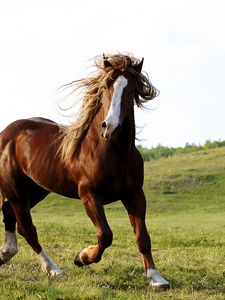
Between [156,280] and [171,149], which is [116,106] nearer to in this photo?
[156,280]

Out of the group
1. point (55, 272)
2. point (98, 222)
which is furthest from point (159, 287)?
point (55, 272)

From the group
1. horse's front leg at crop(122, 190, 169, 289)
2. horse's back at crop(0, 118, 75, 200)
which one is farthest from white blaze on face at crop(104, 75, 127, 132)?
horse's back at crop(0, 118, 75, 200)

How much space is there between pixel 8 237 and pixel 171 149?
284ft

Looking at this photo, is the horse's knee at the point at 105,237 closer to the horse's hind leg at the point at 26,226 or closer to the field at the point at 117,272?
the field at the point at 117,272

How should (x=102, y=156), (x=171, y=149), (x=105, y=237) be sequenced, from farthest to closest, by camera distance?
(x=171, y=149), (x=102, y=156), (x=105, y=237)

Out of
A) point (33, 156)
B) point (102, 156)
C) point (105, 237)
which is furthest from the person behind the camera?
point (33, 156)

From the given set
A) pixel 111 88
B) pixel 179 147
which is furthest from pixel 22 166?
pixel 179 147

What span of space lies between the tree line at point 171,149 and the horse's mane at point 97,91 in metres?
80.6

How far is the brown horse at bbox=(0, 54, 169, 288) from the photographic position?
7.61 meters

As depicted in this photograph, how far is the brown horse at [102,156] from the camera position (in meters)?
7.61

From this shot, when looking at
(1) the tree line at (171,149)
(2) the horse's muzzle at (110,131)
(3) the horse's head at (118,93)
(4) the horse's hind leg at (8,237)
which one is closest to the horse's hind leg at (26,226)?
(4) the horse's hind leg at (8,237)

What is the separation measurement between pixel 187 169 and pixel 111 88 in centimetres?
4781

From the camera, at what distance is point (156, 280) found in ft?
25.6

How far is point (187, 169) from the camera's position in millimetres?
54719
